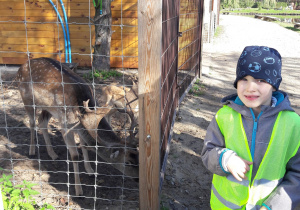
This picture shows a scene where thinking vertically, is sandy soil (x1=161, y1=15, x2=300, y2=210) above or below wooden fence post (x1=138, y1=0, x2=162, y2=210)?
below

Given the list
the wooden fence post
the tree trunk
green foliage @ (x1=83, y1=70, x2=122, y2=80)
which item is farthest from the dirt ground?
the tree trunk

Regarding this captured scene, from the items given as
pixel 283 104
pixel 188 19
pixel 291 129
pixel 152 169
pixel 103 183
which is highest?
pixel 188 19

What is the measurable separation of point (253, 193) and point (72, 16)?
8093 millimetres

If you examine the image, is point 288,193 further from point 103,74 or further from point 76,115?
point 103,74

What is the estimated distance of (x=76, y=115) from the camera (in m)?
4.09

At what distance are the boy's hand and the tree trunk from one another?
21.6 ft

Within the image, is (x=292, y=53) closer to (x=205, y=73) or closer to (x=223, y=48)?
(x=223, y=48)

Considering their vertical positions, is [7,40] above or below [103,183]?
above

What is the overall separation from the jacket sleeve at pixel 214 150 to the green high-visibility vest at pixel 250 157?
0.04m

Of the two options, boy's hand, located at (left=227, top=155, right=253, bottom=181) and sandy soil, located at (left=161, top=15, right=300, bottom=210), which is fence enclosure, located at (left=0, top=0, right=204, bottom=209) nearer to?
sandy soil, located at (left=161, top=15, right=300, bottom=210)

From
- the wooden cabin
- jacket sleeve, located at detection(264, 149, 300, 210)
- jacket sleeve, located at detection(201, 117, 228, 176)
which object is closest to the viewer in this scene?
jacket sleeve, located at detection(264, 149, 300, 210)

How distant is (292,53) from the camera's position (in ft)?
42.7

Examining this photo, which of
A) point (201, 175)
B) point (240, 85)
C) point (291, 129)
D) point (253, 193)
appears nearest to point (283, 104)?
point (291, 129)

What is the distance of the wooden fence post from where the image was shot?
2.54 m
